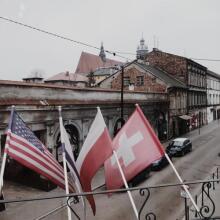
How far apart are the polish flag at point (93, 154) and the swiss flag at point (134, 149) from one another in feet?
1.38

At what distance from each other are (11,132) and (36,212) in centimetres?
929

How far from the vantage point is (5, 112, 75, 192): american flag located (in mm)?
6074

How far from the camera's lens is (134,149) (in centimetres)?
666

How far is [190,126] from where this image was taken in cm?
4666

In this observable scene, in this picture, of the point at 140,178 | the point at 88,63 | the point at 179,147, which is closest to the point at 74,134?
the point at 140,178

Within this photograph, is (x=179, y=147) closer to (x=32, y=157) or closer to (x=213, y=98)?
(x=32, y=157)

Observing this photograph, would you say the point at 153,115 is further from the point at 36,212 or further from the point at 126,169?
the point at 126,169

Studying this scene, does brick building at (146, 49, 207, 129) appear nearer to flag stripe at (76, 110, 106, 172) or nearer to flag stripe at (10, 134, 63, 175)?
flag stripe at (76, 110, 106, 172)

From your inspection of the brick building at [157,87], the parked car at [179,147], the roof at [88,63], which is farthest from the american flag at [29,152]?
the roof at [88,63]

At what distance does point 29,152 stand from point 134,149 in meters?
2.10

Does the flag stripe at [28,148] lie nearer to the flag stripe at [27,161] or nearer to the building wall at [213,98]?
the flag stripe at [27,161]

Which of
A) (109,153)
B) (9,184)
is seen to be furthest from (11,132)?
(9,184)

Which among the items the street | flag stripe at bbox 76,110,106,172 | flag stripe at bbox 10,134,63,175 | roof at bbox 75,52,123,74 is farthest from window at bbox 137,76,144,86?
roof at bbox 75,52,123,74

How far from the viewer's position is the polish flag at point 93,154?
6.61 m
